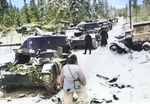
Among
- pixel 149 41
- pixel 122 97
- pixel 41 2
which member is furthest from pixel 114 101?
pixel 41 2

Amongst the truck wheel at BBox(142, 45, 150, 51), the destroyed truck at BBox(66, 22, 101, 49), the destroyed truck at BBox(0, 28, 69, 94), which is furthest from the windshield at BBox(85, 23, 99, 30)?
the destroyed truck at BBox(0, 28, 69, 94)

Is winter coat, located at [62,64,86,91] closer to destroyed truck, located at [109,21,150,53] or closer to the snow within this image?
the snow

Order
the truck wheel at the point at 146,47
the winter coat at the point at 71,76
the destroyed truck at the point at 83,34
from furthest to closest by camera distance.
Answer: the destroyed truck at the point at 83,34 < the truck wheel at the point at 146,47 < the winter coat at the point at 71,76

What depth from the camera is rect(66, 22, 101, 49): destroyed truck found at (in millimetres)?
10808

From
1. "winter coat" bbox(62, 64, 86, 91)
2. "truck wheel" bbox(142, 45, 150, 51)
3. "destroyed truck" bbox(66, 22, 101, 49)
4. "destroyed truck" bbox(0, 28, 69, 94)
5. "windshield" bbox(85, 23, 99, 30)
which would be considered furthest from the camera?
"windshield" bbox(85, 23, 99, 30)

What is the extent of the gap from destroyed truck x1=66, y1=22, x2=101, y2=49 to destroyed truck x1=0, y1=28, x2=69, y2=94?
488 cm

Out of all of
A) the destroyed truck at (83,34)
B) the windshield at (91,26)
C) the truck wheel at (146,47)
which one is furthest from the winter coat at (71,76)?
the windshield at (91,26)

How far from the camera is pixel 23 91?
5324mm

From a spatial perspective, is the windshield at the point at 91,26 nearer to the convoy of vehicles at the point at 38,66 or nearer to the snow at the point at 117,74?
the snow at the point at 117,74

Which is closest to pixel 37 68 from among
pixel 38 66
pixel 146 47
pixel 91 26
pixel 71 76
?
pixel 38 66

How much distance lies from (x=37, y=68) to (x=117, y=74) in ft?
10.5

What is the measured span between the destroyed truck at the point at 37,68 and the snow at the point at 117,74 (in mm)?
482

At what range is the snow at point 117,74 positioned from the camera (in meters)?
4.61

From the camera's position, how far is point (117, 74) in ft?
21.2
